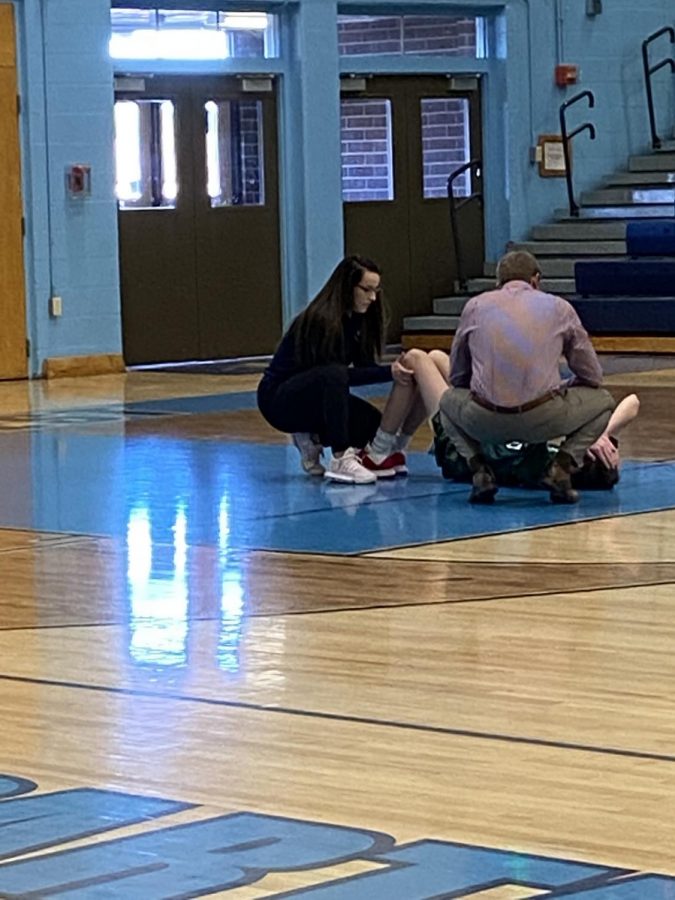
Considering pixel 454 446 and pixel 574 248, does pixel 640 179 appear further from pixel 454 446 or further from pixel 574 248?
pixel 454 446

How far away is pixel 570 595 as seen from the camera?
6.64 meters

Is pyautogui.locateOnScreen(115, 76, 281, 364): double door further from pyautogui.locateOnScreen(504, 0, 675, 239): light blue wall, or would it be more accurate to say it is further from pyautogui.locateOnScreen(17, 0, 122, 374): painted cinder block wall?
pyautogui.locateOnScreen(504, 0, 675, 239): light blue wall

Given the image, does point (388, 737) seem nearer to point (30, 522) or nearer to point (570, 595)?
point (570, 595)

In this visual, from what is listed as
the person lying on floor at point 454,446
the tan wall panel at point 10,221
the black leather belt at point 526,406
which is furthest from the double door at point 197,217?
the black leather belt at point 526,406

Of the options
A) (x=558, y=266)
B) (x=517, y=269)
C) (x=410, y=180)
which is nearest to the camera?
(x=517, y=269)

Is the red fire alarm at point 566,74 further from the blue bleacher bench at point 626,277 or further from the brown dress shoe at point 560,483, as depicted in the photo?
the brown dress shoe at point 560,483

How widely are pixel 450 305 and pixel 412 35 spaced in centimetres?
232

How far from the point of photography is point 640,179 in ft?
64.1

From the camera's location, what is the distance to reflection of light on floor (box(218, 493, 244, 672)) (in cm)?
582

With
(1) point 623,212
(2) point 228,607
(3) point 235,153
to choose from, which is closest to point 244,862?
(2) point 228,607

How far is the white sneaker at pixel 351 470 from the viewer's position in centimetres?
937

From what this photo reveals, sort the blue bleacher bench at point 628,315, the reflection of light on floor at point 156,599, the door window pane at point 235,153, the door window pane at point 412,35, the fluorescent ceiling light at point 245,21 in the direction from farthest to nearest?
the door window pane at point 412,35 → the door window pane at point 235,153 → the fluorescent ceiling light at point 245,21 → the blue bleacher bench at point 628,315 → the reflection of light on floor at point 156,599

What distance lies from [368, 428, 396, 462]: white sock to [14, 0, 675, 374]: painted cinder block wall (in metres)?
7.07

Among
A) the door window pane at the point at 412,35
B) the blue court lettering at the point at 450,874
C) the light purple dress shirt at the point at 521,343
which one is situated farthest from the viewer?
the door window pane at the point at 412,35
